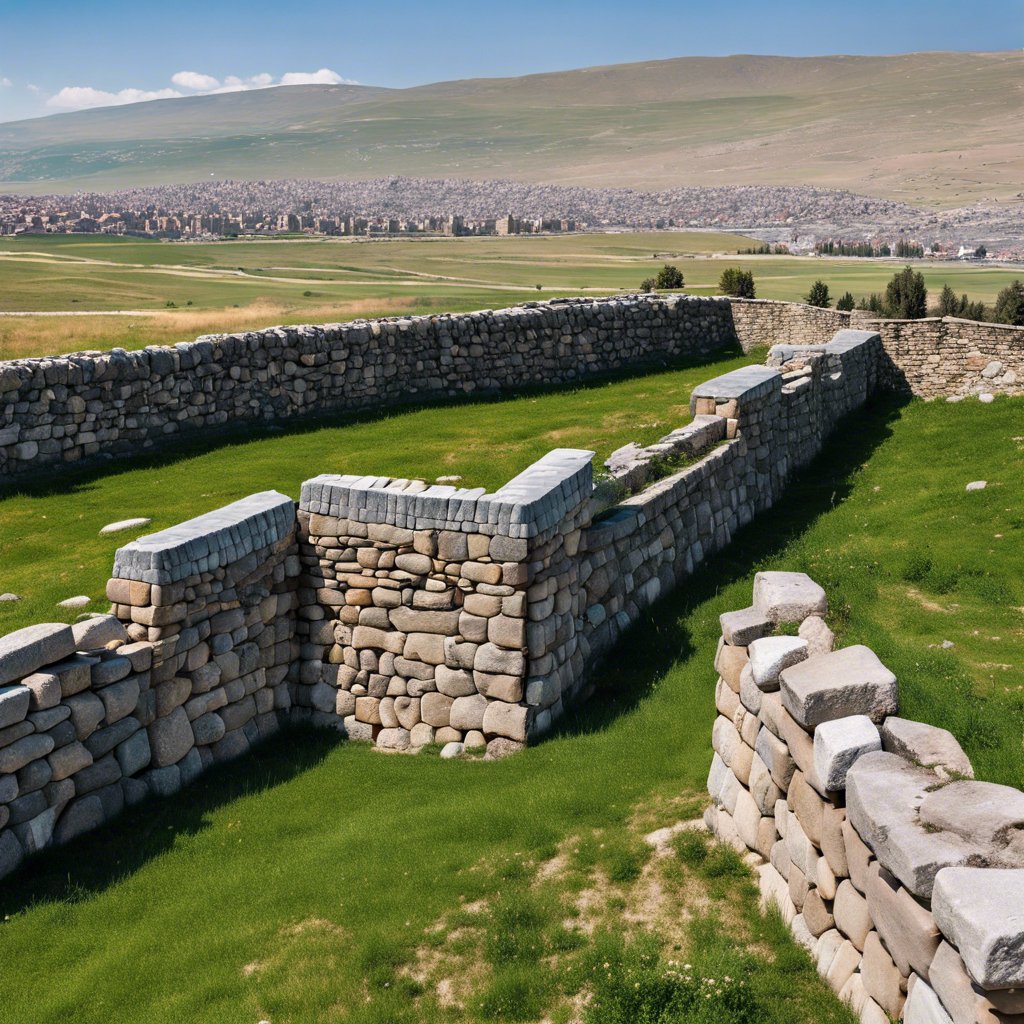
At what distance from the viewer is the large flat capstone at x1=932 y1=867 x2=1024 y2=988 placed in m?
4.34

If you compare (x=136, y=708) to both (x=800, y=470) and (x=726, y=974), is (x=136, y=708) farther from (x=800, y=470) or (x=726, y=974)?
(x=800, y=470)

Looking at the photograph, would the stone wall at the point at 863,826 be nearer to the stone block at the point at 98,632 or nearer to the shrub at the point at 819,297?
the stone block at the point at 98,632

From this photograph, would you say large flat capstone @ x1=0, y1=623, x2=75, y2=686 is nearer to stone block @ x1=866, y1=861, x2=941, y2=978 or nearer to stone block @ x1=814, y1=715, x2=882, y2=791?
stone block @ x1=814, y1=715, x2=882, y2=791

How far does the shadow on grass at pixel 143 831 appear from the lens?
27.1 ft

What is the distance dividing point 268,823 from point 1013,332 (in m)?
21.3

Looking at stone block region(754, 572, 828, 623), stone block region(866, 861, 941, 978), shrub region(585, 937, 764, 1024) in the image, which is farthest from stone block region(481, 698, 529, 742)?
stone block region(866, 861, 941, 978)

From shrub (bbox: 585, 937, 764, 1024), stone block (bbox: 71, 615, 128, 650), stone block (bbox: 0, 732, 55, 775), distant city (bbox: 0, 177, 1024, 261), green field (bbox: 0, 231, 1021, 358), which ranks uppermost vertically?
distant city (bbox: 0, 177, 1024, 261)

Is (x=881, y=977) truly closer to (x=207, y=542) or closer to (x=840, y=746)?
(x=840, y=746)

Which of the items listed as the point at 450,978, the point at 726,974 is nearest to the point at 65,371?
the point at 450,978

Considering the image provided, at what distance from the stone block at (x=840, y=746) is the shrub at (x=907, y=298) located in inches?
1062

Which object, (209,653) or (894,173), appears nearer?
(209,653)

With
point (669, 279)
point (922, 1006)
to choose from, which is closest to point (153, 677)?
point (922, 1006)

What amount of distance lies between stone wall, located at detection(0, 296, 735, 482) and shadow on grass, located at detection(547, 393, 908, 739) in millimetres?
6741

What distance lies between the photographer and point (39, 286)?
51.0m
